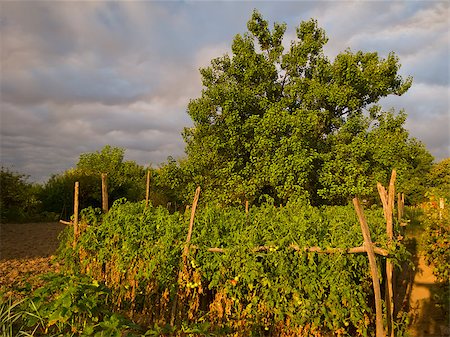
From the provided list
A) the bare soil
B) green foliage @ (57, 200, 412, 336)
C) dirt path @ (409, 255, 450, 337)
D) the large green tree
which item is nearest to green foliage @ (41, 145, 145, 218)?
the bare soil

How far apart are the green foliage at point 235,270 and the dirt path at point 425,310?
8.34 ft

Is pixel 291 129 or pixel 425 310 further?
pixel 291 129

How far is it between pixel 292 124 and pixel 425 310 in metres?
8.77

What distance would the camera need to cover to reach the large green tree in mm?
15273

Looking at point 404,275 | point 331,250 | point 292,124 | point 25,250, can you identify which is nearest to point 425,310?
point 404,275

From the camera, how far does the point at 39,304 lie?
342 cm

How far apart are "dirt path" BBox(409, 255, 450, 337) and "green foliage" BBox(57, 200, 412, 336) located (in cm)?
254

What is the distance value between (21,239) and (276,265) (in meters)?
15.9

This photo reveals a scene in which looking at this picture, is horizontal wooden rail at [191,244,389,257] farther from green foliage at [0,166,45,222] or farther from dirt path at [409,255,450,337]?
green foliage at [0,166,45,222]

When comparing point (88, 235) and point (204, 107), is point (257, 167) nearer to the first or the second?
point (204, 107)

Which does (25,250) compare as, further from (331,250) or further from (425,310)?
(425,310)

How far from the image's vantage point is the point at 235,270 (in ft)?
16.7

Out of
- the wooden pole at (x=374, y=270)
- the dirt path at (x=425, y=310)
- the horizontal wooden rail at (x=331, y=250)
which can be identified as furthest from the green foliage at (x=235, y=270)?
the dirt path at (x=425, y=310)

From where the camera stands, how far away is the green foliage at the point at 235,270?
4.61 metres
